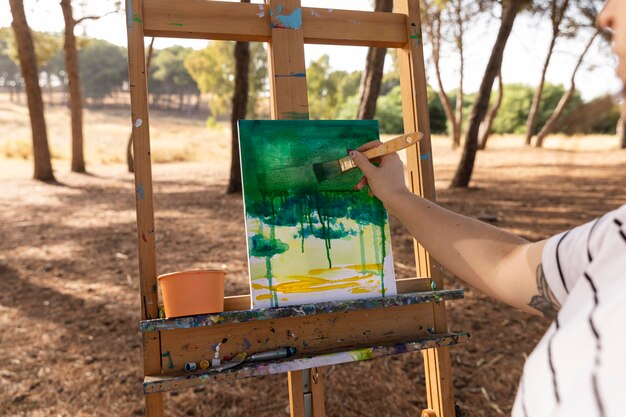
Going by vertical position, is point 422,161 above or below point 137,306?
above

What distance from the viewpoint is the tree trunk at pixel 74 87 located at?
32.8ft

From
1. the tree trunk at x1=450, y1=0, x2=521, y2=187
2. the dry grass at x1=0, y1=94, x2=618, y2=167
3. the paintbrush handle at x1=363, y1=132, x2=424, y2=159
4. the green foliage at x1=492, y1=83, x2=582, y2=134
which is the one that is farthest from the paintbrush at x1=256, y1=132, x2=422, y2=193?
the green foliage at x1=492, y1=83, x2=582, y2=134

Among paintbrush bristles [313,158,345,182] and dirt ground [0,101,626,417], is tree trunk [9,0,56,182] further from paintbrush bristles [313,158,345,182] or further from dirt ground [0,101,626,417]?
paintbrush bristles [313,158,345,182]

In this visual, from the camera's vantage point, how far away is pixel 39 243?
5.59 metres

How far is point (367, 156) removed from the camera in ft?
5.72

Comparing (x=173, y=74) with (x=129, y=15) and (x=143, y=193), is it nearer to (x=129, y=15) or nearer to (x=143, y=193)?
(x=129, y=15)

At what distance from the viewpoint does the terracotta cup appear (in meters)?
1.66

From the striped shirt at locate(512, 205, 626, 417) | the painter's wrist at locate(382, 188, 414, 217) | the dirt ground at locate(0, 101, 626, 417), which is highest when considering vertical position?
the painter's wrist at locate(382, 188, 414, 217)

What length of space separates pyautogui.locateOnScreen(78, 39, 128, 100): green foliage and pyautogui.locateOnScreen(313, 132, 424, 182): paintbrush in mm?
45177

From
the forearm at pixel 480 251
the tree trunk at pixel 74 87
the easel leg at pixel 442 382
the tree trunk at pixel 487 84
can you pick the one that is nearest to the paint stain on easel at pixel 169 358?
the forearm at pixel 480 251

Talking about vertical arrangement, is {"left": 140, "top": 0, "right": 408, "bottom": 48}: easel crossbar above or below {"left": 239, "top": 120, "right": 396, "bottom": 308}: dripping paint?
above

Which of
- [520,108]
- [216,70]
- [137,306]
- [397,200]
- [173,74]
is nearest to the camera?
[397,200]

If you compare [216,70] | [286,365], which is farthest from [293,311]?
[216,70]

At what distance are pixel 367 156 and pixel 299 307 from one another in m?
0.54
